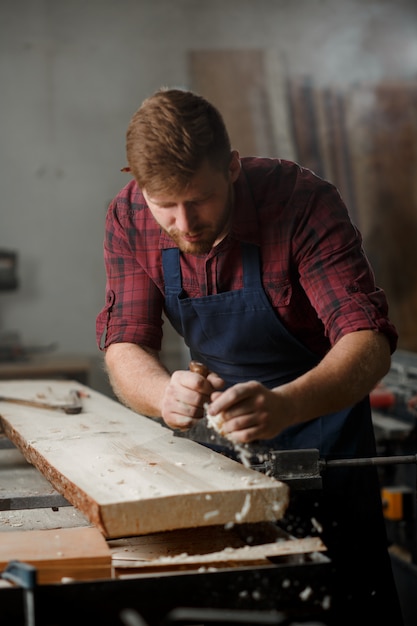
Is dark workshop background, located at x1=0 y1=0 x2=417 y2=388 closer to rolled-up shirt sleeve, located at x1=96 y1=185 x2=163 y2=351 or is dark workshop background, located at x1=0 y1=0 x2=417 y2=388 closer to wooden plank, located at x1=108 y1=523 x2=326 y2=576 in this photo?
rolled-up shirt sleeve, located at x1=96 y1=185 x2=163 y2=351

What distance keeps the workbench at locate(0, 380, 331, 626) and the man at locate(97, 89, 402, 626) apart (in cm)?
35

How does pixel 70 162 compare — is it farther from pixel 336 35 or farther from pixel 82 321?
pixel 336 35

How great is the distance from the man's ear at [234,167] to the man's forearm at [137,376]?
21.3 inches

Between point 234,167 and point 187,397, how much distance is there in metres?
0.71

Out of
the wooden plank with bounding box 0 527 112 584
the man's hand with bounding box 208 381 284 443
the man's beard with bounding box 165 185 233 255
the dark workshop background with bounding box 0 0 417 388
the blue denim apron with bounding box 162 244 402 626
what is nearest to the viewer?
the wooden plank with bounding box 0 527 112 584

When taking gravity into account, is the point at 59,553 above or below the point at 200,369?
below

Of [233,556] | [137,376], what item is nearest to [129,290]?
[137,376]

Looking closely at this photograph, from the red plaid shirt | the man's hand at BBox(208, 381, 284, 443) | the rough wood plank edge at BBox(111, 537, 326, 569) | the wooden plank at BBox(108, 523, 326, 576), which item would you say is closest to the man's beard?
the red plaid shirt

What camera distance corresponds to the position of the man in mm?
1974

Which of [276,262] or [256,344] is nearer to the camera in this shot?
[276,262]

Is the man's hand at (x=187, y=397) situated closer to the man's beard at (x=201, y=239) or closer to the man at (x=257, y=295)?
the man at (x=257, y=295)

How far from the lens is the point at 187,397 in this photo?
5.88 feet

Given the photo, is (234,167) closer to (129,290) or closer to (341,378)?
(129,290)

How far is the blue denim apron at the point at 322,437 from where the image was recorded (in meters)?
2.31
